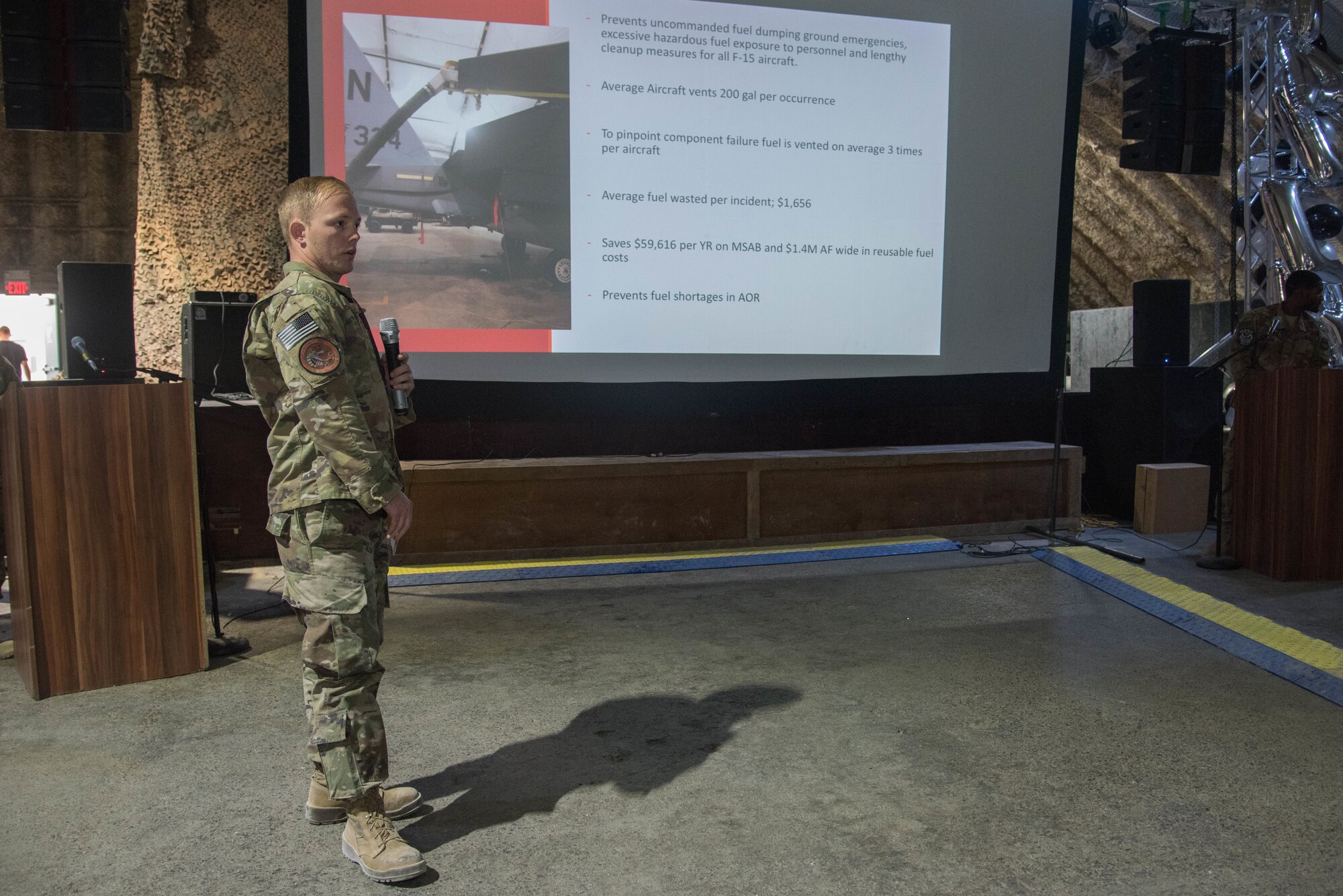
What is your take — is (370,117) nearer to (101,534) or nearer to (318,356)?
(101,534)

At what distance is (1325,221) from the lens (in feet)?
17.4

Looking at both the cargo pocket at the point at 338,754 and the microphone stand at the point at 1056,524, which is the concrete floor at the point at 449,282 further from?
the cargo pocket at the point at 338,754

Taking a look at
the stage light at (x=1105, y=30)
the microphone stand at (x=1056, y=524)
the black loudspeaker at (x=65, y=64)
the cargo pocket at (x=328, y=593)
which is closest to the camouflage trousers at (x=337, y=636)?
the cargo pocket at (x=328, y=593)

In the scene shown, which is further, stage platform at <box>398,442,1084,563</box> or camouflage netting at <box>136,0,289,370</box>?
camouflage netting at <box>136,0,289,370</box>

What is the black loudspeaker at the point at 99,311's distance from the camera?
3.78 meters

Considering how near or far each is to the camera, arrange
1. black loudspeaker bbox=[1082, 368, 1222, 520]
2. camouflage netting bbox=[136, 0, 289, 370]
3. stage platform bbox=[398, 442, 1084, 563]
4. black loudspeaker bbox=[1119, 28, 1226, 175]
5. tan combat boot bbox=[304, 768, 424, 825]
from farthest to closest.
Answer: black loudspeaker bbox=[1119, 28, 1226, 175]
camouflage netting bbox=[136, 0, 289, 370]
black loudspeaker bbox=[1082, 368, 1222, 520]
stage platform bbox=[398, 442, 1084, 563]
tan combat boot bbox=[304, 768, 424, 825]

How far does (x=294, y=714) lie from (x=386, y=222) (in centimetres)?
253

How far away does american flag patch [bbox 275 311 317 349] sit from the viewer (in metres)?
1.70

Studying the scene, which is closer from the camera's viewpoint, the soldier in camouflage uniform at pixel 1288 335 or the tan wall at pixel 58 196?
the soldier in camouflage uniform at pixel 1288 335

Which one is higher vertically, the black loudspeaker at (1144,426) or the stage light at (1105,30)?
the stage light at (1105,30)

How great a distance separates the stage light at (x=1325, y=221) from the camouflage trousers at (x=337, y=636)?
5.90m

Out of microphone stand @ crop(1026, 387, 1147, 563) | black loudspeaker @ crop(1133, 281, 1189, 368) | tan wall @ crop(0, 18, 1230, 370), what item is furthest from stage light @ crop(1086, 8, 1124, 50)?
microphone stand @ crop(1026, 387, 1147, 563)

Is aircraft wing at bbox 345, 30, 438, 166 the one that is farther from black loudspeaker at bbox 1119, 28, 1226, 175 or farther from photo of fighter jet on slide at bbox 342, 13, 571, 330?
black loudspeaker at bbox 1119, 28, 1226, 175

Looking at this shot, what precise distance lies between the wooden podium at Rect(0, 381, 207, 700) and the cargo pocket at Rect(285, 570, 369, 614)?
1.40 metres
